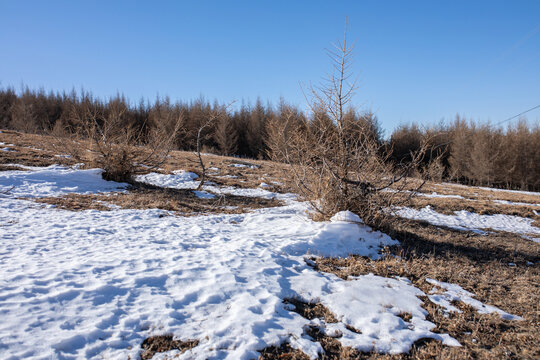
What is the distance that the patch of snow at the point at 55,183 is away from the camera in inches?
357

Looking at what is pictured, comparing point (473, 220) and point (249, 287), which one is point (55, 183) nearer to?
point (249, 287)

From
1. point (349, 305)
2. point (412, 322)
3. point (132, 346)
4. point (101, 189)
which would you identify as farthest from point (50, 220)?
point (412, 322)

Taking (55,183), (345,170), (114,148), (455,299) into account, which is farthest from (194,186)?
(455,299)

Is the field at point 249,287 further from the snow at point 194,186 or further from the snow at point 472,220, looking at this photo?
the snow at point 194,186

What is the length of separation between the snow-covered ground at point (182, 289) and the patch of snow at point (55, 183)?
9.13 ft

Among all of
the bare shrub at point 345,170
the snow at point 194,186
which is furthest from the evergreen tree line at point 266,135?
the bare shrub at point 345,170

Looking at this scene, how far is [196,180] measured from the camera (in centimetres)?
1420

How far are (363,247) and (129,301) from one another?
428 cm

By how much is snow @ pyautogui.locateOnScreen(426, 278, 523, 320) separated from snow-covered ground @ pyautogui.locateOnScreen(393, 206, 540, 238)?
5.20 metres

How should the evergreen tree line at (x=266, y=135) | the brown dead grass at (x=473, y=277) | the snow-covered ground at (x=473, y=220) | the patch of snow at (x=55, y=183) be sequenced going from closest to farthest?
the brown dead grass at (x=473, y=277), the patch of snow at (x=55, y=183), the snow-covered ground at (x=473, y=220), the evergreen tree line at (x=266, y=135)

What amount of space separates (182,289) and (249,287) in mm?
846

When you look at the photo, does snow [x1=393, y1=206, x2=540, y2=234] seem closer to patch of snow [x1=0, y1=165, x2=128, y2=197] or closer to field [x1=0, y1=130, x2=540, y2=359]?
field [x1=0, y1=130, x2=540, y2=359]

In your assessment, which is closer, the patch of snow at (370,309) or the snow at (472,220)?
the patch of snow at (370,309)

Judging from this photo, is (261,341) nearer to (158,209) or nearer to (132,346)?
(132,346)
